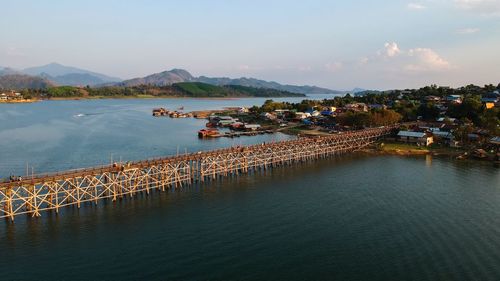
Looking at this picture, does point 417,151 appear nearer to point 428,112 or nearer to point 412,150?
point 412,150

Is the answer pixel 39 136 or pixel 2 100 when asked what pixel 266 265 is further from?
pixel 2 100

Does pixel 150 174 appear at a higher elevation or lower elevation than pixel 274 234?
higher

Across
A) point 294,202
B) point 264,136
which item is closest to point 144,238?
point 294,202

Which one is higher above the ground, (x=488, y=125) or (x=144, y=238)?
(x=488, y=125)

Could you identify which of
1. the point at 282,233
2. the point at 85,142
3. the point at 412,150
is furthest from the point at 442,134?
the point at 85,142

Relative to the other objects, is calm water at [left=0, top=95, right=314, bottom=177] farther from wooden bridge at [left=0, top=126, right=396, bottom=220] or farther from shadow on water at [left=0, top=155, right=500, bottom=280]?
shadow on water at [left=0, top=155, right=500, bottom=280]
